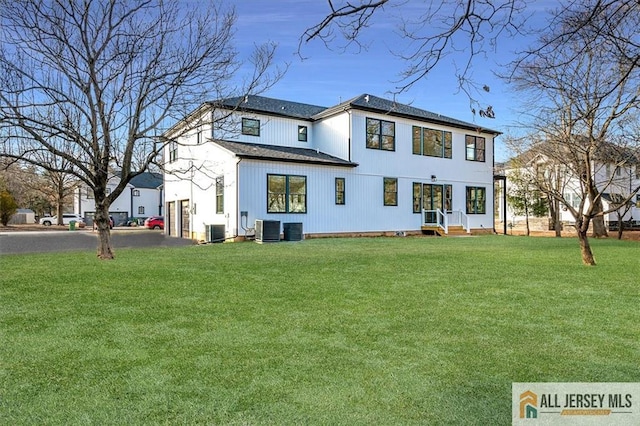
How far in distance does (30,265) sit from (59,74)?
489 cm

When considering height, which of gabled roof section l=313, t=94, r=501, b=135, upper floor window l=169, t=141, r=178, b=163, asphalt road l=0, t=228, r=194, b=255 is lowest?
asphalt road l=0, t=228, r=194, b=255

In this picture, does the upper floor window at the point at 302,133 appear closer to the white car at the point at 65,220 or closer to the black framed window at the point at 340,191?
the black framed window at the point at 340,191

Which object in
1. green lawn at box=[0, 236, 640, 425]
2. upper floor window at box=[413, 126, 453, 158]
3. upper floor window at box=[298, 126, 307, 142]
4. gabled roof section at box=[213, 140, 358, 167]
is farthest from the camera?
upper floor window at box=[413, 126, 453, 158]

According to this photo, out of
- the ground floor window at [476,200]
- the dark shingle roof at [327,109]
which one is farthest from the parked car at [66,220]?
the ground floor window at [476,200]

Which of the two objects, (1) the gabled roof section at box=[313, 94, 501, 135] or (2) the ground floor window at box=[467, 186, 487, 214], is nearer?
(1) the gabled roof section at box=[313, 94, 501, 135]

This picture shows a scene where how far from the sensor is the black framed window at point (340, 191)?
18.7m

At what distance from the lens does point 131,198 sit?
48781mm

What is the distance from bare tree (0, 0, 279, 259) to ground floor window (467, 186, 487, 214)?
1581 centimetres

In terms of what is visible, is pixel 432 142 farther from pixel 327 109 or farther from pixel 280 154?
pixel 280 154

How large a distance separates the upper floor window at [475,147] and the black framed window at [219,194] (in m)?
14.0

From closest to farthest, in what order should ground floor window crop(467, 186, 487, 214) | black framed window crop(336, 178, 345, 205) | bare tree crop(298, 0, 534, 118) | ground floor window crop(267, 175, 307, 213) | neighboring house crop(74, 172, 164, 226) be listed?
1. bare tree crop(298, 0, 534, 118)
2. ground floor window crop(267, 175, 307, 213)
3. black framed window crop(336, 178, 345, 205)
4. ground floor window crop(467, 186, 487, 214)
5. neighboring house crop(74, 172, 164, 226)

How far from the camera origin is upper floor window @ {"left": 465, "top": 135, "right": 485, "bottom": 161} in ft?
76.8

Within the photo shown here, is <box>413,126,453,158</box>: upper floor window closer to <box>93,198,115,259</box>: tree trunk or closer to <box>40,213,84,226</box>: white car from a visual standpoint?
<box>93,198,115,259</box>: tree trunk

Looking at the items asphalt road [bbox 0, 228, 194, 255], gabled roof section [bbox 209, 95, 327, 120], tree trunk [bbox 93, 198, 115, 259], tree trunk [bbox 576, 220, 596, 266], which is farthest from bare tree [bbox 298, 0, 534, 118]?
gabled roof section [bbox 209, 95, 327, 120]
